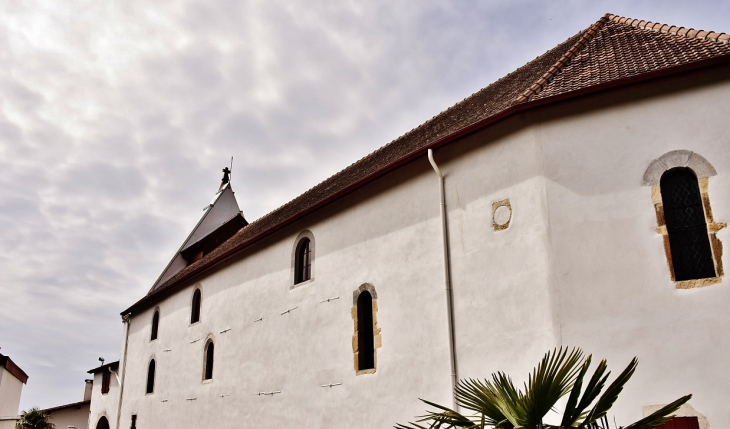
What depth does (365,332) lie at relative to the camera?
12.0 metres

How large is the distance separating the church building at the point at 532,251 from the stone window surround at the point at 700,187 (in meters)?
0.02

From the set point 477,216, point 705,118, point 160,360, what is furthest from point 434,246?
point 160,360

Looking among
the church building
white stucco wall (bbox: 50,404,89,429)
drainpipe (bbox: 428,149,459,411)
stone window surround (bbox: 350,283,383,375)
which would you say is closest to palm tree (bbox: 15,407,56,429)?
white stucco wall (bbox: 50,404,89,429)

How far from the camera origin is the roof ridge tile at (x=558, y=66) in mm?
9891

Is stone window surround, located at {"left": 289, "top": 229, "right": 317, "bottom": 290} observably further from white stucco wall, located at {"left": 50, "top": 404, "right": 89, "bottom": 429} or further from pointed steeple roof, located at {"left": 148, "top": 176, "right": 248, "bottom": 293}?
white stucco wall, located at {"left": 50, "top": 404, "right": 89, "bottom": 429}

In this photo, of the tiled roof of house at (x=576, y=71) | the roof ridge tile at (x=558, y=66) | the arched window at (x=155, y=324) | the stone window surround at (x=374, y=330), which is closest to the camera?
the tiled roof of house at (x=576, y=71)

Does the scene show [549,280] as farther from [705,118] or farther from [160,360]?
[160,360]

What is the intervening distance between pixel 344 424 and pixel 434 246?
3745 mm

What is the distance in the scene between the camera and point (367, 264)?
39.7 feet

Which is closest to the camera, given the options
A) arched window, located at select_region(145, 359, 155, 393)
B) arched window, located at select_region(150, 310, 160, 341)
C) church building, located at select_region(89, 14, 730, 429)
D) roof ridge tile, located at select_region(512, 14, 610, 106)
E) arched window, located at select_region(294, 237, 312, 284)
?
church building, located at select_region(89, 14, 730, 429)

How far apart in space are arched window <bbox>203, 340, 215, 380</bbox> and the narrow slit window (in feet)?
21.9

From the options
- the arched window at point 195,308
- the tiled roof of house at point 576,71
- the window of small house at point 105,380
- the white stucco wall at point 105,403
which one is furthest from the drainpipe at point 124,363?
the tiled roof of house at point 576,71

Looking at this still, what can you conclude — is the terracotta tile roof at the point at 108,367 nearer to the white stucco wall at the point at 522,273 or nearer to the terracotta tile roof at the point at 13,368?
the terracotta tile roof at the point at 13,368

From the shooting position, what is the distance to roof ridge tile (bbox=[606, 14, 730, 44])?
9685 mm
